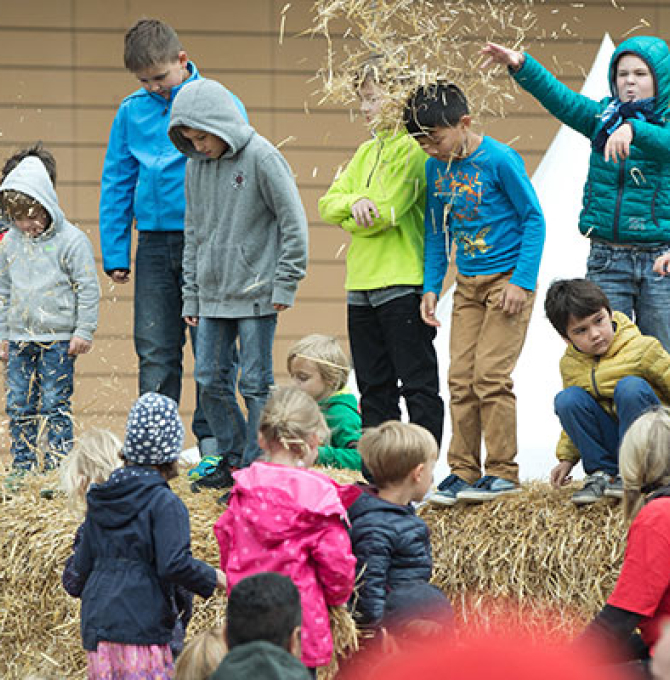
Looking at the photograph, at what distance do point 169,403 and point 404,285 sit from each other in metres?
1.58

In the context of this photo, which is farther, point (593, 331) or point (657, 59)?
point (657, 59)

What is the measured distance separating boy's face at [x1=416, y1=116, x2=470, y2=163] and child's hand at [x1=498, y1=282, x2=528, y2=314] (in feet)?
1.83

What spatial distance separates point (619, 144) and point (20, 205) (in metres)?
2.77

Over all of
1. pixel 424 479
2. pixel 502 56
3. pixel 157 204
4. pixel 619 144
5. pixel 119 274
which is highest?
pixel 502 56

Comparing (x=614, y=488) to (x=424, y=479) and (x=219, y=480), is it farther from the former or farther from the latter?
(x=219, y=480)

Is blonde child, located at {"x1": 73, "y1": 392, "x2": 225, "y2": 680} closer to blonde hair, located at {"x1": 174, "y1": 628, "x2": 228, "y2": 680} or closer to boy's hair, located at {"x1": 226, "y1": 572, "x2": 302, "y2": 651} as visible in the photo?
blonde hair, located at {"x1": 174, "y1": 628, "x2": 228, "y2": 680}

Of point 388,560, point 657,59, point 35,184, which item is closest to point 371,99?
point 657,59

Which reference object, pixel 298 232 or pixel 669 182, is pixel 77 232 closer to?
pixel 298 232

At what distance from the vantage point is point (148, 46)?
5215 mm

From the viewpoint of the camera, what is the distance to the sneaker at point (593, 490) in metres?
4.38

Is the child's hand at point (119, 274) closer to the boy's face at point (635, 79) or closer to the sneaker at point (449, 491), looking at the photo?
the sneaker at point (449, 491)

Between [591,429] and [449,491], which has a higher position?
[591,429]

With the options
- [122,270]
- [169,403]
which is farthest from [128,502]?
[122,270]

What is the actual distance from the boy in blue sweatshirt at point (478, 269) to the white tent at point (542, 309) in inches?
29.3
